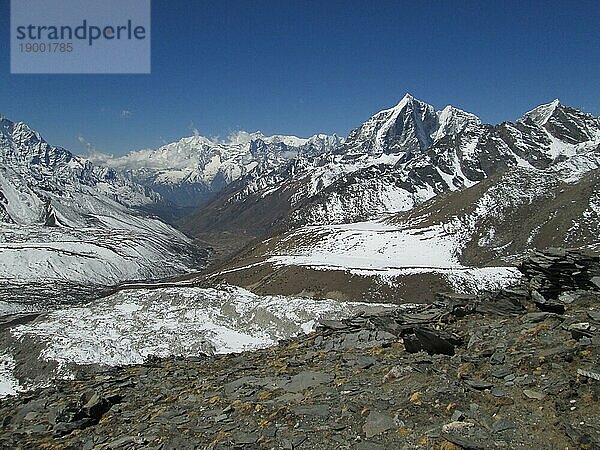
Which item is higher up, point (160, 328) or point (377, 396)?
point (377, 396)

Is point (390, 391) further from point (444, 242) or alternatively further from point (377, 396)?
point (444, 242)

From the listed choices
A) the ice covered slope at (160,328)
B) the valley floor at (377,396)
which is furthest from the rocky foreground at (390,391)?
the ice covered slope at (160,328)

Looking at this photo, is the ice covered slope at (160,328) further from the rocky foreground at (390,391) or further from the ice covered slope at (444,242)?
the rocky foreground at (390,391)

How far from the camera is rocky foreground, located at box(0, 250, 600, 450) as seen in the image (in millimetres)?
10438

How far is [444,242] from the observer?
140375mm

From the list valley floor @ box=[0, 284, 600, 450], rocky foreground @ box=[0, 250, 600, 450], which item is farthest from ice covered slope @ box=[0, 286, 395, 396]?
valley floor @ box=[0, 284, 600, 450]

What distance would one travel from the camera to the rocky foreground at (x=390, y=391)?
10438 millimetres

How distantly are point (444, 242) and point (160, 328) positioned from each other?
101 m

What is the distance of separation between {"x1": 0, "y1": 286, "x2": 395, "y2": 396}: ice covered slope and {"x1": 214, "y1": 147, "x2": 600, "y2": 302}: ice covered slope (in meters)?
25.5

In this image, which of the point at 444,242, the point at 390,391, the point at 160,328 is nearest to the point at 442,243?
the point at 444,242

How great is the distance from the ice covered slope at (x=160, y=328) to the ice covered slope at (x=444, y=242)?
25.5 meters

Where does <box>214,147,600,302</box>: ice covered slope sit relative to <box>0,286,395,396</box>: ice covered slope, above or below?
above

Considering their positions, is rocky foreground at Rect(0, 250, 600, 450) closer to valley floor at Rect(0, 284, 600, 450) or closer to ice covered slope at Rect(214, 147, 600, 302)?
valley floor at Rect(0, 284, 600, 450)

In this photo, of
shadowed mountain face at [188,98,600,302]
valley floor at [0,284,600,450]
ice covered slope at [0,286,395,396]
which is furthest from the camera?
shadowed mountain face at [188,98,600,302]
